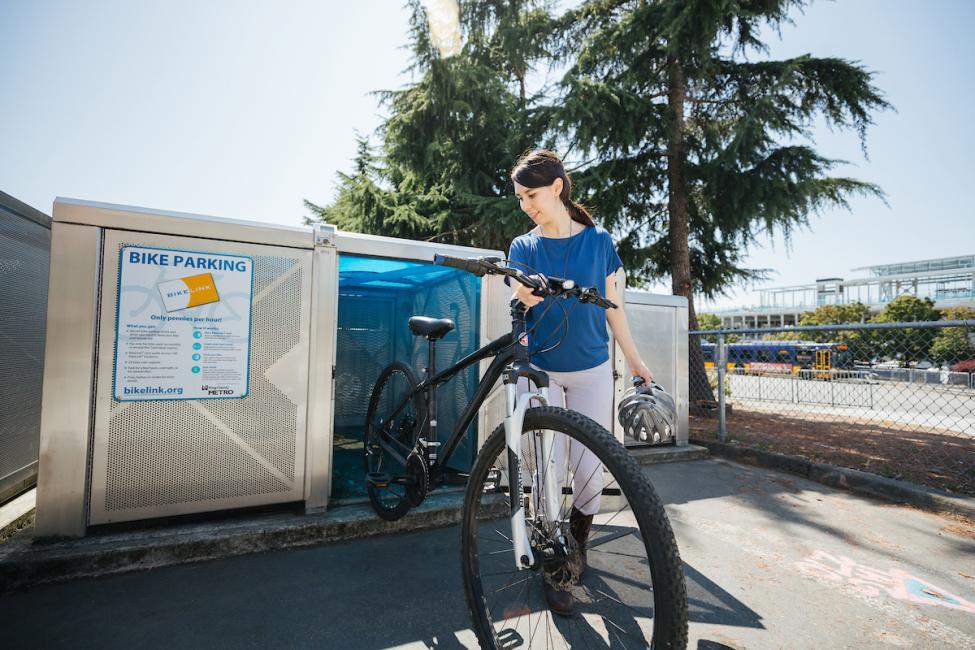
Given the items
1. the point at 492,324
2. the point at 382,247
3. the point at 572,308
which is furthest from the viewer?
the point at 492,324

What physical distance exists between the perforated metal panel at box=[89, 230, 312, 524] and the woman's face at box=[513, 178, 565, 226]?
1578mm

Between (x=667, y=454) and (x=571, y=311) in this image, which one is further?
(x=667, y=454)

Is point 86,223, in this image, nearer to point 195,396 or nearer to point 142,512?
point 195,396

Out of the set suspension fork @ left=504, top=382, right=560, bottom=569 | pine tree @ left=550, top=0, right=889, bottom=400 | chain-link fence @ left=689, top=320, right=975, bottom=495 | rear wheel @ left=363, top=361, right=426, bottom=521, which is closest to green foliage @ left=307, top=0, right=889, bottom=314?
pine tree @ left=550, top=0, right=889, bottom=400

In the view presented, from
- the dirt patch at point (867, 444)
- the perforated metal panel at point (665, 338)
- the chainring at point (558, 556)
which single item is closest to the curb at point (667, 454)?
the perforated metal panel at point (665, 338)

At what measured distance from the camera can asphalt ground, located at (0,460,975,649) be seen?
6.18 feet

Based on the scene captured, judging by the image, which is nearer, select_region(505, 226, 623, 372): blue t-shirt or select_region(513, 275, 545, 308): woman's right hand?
select_region(513, 275, 545, 308): woman's right hand

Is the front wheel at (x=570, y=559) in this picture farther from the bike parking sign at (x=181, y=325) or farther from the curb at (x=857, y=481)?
the curb at (x=857, y=481)

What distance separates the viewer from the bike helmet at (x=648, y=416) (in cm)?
174

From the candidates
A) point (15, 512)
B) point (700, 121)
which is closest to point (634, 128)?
point (700, 121)

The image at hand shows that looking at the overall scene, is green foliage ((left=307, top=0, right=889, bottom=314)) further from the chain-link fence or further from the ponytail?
the ponytail

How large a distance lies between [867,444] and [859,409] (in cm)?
532

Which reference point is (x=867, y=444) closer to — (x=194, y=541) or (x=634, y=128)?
(x=634, y=128)

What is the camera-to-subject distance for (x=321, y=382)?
296 centimetres
